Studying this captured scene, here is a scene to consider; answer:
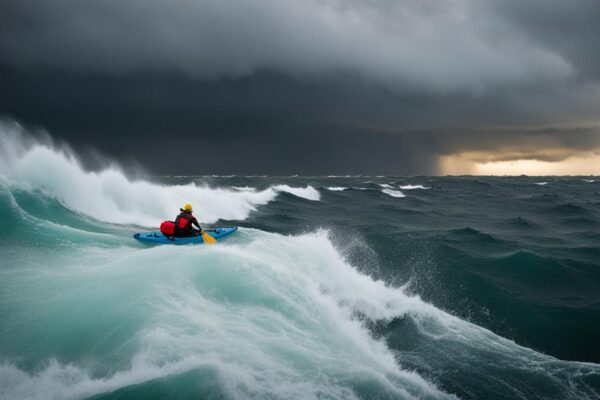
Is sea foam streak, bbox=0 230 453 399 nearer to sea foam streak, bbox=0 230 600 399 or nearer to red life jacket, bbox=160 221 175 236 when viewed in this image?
sea foam streak, bbox=0 230 600 399

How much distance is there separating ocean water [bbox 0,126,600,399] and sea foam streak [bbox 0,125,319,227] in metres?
0.16

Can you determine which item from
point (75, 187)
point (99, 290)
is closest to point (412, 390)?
point (99, 290)

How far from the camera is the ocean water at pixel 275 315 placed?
19.2 feet

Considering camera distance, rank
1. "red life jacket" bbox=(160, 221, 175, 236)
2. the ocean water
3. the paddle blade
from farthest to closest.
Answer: "red life jacket" bbox=(160, 221, 175, 236)
the paddle blade
the ocean water

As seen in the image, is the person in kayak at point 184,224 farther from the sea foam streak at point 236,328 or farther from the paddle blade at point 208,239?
the sea foam streak at point 236,328

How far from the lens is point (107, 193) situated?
21.6 m

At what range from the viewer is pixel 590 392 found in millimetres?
6980

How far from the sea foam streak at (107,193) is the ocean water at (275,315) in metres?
0.16

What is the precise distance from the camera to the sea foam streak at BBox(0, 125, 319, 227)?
1702cm

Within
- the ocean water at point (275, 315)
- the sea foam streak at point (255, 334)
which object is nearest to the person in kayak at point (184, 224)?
the ocean water at point (275, 315)

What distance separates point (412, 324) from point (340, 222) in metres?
15.6

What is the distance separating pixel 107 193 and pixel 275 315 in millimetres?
17578

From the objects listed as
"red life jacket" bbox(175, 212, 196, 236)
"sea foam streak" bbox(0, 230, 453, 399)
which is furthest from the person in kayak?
"sea foam streak" bbox(0, 230, 453, 399)

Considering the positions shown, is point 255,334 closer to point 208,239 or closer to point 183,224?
point 208,239
